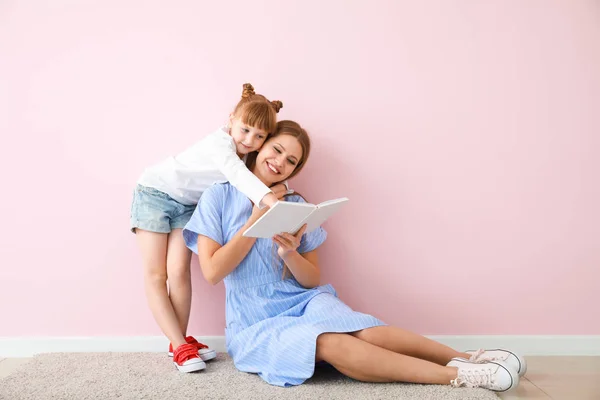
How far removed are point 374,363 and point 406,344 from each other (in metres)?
0.17

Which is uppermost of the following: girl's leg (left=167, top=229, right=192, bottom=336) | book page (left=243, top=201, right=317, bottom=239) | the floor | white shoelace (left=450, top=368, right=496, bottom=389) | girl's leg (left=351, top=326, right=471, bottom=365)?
book page (left=243, top=201, right=317, bottom=239)

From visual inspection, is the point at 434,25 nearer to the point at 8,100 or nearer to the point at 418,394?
the point at 418,394

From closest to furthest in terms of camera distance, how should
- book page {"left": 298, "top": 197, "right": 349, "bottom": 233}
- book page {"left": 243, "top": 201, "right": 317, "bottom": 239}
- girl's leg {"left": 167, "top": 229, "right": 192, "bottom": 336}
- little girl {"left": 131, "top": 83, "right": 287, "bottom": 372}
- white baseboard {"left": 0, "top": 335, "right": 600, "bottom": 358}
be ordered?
book page {"left": 243, "top": 201, "right": 317, "bottom": 239} → book page {"left": 298, "top": 197, "right": 349, "bottom": 233} → little girl {"left": 131, "top": 83, "right": 287, "bottom": 372} → girl's leg {"left": 167, "top": 229, "right": 192, "bottom": 336} → white baseboard {"left": 0, "top": 335, "right": 600, "bottom": 358}

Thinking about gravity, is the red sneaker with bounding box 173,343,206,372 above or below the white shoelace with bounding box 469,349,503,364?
below

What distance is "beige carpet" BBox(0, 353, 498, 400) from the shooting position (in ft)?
5.20

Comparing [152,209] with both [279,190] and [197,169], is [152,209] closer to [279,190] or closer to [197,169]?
[197,169]

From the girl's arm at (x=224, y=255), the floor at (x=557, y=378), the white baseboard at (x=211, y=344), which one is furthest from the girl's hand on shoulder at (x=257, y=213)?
the floor at (x=557, y=378)

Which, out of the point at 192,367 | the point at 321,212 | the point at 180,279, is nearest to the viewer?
the point at 321,212

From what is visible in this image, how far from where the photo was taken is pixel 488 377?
63.4 inches

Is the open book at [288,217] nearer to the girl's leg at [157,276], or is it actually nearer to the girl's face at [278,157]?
the girl's face at [278,157]

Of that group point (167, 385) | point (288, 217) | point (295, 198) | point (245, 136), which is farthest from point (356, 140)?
point (167, 385)

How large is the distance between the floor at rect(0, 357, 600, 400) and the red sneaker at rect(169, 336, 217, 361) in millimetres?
636

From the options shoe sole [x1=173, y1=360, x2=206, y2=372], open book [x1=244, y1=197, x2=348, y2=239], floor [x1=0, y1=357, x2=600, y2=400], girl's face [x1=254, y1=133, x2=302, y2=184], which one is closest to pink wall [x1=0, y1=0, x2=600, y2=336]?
floor [x1=0, y1=357, x2=600, y2=400]

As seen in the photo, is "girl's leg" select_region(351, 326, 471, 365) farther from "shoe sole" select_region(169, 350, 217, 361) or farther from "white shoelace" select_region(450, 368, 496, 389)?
"shoe sole" select_region(169, 350, 217, 361)
